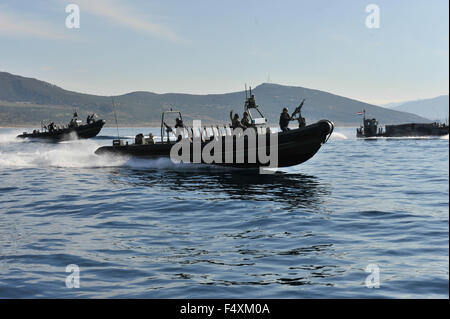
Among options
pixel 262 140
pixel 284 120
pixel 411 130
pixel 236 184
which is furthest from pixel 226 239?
pixel 411 130

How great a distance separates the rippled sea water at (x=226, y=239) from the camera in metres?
7.27

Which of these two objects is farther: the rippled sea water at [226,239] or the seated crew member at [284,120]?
the seated crew member at [284,120]

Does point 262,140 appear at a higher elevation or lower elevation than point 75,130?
lower

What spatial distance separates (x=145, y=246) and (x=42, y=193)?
10.2 metres

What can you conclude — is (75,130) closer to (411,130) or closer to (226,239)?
(226,239)

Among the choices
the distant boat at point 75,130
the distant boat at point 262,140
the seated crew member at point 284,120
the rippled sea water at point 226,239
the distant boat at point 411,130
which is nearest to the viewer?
the rippled sea water at point 226,239

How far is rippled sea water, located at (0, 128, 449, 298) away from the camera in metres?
7.27

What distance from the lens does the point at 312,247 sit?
9.54 m

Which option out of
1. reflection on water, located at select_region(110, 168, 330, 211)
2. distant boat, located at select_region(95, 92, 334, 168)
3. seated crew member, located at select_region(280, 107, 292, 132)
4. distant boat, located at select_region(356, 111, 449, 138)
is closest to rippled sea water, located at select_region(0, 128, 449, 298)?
reflection on water, located at select_region(110, 168, 330, 211)

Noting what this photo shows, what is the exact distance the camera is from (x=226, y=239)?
10422 millimetres

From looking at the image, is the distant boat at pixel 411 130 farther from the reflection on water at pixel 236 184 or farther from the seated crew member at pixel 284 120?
the reflection on water at pixel 236 184

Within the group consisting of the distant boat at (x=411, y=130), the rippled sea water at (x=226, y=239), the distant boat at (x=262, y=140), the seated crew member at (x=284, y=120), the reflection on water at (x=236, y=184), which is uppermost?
the distant boat at (x=411, y=130)

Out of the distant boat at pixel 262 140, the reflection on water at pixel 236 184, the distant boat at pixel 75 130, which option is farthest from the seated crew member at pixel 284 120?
the distant boat at pixel 75 130

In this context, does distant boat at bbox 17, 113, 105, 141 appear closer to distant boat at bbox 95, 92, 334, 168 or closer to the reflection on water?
the reflection on water
